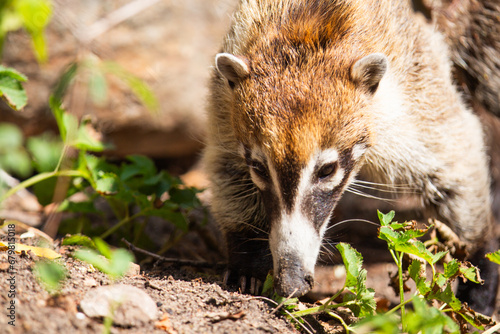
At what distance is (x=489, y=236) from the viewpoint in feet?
15.3

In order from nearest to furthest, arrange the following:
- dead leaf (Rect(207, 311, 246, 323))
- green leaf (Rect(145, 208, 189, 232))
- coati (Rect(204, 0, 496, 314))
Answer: dead leaf (Rect(207, 311, 246, 323)) < coati (Rect(204, 0, 496, 314)) < green leaf (Rect(145, 208, 189, 232))

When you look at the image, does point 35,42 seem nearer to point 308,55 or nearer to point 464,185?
point 308,55

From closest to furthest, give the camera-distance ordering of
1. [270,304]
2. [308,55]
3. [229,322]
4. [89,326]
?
1. [89,326]
2. [229,322]
3. [270,304]
4. [308,55]

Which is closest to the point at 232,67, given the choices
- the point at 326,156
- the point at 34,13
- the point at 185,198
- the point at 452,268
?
the point at 326,156

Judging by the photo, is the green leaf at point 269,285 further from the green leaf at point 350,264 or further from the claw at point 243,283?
the green leaf at point 350,264

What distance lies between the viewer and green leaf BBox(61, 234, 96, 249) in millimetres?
3654

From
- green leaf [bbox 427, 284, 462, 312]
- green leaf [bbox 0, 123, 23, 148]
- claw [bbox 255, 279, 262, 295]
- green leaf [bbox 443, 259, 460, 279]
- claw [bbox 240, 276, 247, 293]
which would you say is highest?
green leaf [bbox 0, 123, 23, 148]

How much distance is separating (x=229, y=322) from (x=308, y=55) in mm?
1852

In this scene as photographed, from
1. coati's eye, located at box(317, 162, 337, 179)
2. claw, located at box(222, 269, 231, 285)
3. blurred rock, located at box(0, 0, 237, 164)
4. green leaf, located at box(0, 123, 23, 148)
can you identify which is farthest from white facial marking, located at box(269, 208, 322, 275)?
blurred rock, located at box(0, 0, 237, 164)

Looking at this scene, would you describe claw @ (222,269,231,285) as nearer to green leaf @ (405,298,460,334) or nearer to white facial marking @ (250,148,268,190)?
white facial marking @ (250,148,268,190)

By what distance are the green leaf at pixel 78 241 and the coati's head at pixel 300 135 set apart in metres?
1.25

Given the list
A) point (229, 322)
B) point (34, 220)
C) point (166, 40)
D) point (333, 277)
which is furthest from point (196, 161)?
point (229, 322)

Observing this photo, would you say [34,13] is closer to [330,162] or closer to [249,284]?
[330,162]

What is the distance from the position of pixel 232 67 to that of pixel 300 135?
2.51 feet
